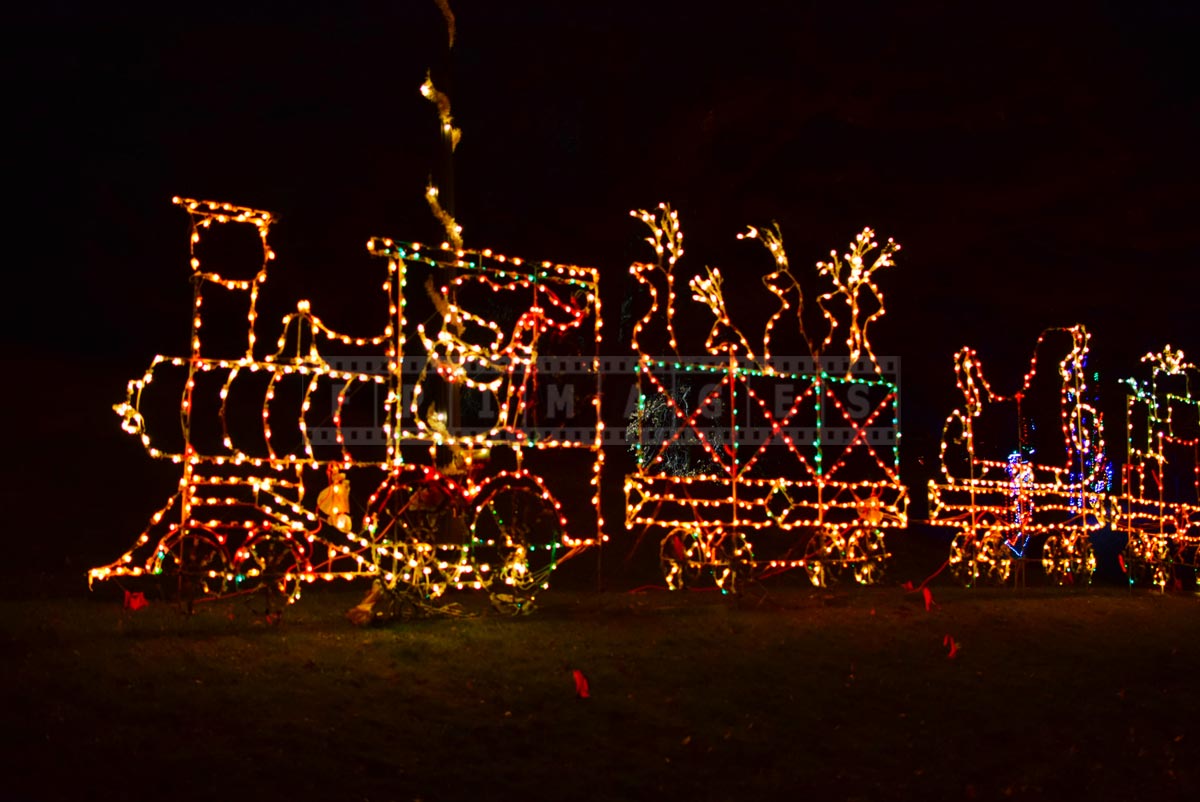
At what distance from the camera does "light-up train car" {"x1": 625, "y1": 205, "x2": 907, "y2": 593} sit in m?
9.75

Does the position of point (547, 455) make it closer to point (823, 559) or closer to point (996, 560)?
point (823, 559)

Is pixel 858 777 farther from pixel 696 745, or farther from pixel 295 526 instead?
pixel 295 526

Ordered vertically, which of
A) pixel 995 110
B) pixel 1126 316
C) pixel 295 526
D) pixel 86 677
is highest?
pixel 995 110

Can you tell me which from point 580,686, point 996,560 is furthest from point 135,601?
point 996,560

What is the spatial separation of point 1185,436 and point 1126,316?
2.37m

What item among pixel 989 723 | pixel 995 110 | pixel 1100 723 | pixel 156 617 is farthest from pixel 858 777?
pixel 995 110

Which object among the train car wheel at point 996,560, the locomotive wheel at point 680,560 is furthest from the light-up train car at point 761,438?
the train car wheel at point 996,560

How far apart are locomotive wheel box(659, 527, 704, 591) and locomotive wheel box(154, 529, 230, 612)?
3.71m

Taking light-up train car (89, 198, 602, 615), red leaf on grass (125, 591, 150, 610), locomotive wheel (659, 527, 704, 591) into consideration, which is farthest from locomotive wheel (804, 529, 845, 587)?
red leaf on grass (125, 591, 150, 610)

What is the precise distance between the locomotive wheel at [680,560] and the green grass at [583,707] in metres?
1.23

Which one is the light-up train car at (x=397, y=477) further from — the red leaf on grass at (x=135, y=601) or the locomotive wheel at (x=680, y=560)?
the locomotive wheel at (x=680, y=560)

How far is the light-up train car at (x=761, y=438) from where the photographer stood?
975 centimetres

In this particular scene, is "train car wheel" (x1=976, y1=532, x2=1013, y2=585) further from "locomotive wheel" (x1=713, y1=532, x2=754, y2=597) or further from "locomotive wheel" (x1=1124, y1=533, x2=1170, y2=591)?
"locomotive wheel" (x1=713, y1=532, x2=754, y2=597)

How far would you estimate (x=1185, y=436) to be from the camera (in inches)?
741
